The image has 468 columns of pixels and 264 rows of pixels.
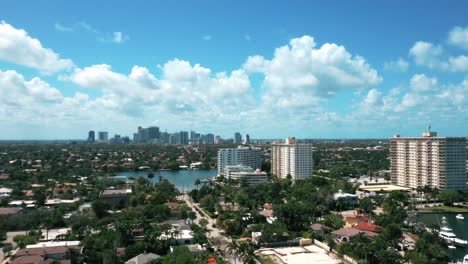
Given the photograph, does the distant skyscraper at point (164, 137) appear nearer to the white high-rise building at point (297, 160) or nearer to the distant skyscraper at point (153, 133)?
the distant skyscraper at point (153, 133)

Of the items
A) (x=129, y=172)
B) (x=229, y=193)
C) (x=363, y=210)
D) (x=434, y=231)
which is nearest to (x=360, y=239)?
(x=434, y=231)

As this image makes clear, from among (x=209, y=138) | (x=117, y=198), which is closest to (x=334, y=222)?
(x=117, y=198)

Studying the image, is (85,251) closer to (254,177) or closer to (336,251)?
(336,251)

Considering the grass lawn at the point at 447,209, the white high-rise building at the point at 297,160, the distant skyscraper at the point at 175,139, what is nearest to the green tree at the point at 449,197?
the grass lawn at the point at 447,209

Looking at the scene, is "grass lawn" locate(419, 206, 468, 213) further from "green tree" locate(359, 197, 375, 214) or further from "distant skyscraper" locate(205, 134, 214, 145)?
"distant skyscraper" locate(205, 134, 214, 145)

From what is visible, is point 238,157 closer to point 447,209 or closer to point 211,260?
point 447,209

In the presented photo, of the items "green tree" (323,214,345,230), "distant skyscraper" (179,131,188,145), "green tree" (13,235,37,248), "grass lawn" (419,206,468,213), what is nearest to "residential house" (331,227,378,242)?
"green tree" (323,214,345,230)
